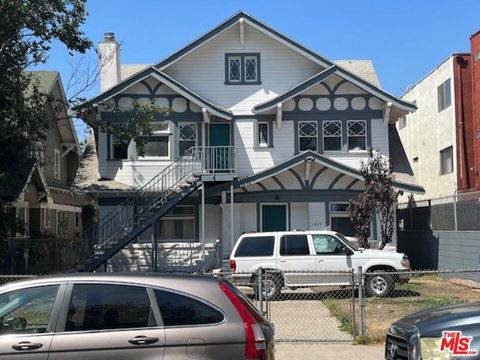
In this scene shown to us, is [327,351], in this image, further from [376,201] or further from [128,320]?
[376,201]

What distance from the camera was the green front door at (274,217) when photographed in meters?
22.2

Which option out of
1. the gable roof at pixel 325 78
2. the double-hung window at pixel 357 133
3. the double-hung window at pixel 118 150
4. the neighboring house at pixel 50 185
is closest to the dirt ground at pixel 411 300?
the double-hung window at pixel 357 133

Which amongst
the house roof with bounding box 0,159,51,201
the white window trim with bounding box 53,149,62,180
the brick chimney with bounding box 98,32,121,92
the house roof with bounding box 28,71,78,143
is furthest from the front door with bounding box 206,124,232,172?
the white window trim with bounding box 53,149,62,180

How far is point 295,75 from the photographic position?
23234 mm

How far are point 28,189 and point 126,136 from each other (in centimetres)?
666

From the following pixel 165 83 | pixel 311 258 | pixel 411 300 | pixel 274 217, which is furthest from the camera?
pixel 274 217

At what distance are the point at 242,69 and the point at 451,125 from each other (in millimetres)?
10726

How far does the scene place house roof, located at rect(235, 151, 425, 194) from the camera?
20.8 metres

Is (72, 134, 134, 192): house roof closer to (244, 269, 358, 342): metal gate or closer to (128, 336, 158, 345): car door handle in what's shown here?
(244, 269, 358, 342): metal gate

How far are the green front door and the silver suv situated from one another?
16.5 metres

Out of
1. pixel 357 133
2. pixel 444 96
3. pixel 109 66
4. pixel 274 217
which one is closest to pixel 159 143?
pixel 274 217

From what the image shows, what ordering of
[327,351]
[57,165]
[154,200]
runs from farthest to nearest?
[57,165]
[154,200]
[327,351]

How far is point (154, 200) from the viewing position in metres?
20.9

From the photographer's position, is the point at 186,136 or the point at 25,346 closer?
the point at 25,346
